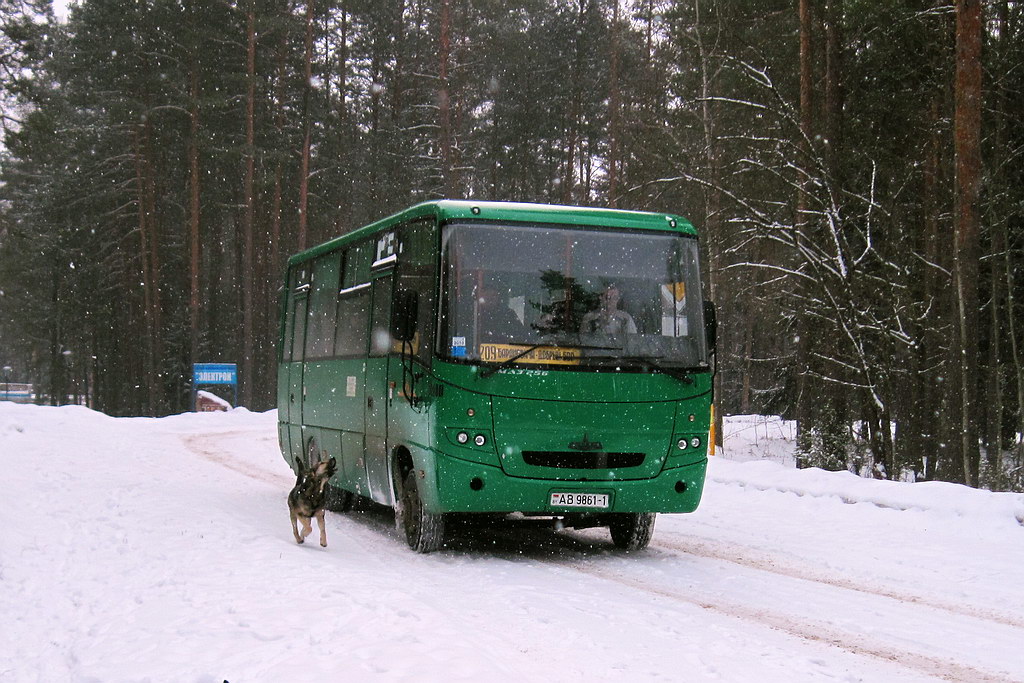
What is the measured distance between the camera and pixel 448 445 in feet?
33.4

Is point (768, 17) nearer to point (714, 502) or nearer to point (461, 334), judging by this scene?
point (714, 502)

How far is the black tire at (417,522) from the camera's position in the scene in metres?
10.8

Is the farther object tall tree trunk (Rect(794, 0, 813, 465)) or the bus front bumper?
tall tree trunk (Rect(794, 0, 813, 465))

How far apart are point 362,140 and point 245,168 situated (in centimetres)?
717

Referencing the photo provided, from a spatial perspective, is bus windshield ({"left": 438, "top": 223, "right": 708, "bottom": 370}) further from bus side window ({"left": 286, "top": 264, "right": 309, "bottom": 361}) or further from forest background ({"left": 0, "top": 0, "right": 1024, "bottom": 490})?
forest background ({"left": 0, "top": 0, "right": 1024, "bottom": 490})

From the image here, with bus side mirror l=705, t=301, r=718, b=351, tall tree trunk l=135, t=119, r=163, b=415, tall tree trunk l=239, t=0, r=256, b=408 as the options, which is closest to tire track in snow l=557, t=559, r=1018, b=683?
bus side mirror l=705, t=301, r=718, b=351

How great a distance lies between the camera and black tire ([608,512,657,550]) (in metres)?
11.3

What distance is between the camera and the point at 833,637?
7.33 meters

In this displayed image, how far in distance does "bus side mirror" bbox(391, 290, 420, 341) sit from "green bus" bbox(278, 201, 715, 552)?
0.04 ft

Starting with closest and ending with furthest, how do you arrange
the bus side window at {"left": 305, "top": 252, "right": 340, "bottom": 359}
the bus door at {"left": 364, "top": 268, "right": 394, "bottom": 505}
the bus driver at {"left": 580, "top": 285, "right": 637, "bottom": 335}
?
the bus driver at {"left": 580, "top": 285, "right": 637, "bottom": 335} < the bus door at {"left": 364, "top": 268, "right": 394, "bottom": 505} < the bus side window at {"left": 305, "top": 252, "right": 340, "bottom": 359}

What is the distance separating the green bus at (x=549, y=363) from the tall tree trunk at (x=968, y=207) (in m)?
8.89

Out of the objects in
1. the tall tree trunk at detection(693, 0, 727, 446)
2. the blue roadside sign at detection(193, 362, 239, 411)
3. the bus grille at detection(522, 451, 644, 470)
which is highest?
the tall tree trunk at detection(693, 0, 727, 446)

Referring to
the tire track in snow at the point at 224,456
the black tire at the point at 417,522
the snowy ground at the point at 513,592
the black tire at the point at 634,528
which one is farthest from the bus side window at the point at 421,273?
the tire track in snow at the point at 224,456

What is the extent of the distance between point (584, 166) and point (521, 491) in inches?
1437
